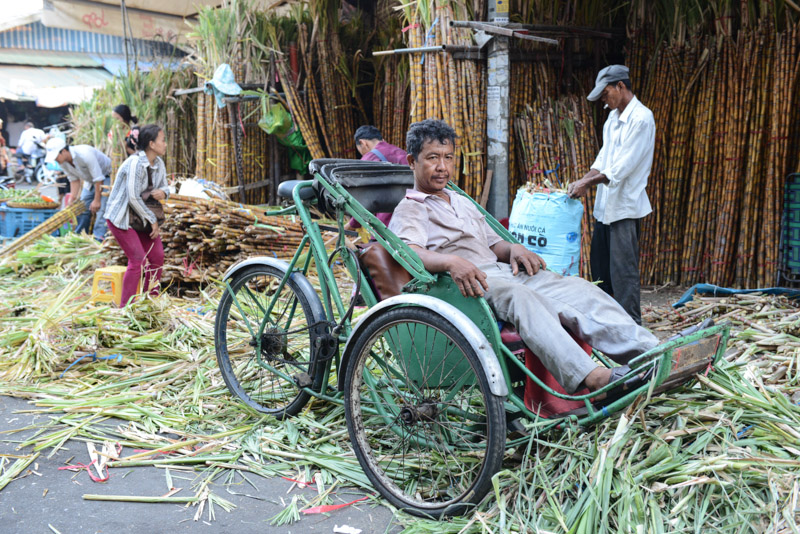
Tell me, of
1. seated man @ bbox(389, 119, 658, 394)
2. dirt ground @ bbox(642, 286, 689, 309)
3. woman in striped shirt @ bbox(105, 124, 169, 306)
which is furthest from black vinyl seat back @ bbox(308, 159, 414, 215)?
dirt ground @ bbox(642, 286, 689, 309)

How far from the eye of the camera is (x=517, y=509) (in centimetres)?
260

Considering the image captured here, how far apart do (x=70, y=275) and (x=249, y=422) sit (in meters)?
5.40

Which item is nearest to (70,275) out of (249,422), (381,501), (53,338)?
(53,338)

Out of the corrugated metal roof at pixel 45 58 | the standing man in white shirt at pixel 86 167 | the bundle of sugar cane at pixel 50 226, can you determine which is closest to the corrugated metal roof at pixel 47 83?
the corrugated metal roof at pixel 45 58

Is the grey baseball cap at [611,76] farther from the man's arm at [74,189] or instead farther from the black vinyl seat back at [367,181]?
the man's arm at [74,189]

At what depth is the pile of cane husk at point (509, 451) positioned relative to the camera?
7.96 feet

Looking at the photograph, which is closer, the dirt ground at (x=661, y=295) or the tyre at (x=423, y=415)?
the tyre at (x=423, y=415)

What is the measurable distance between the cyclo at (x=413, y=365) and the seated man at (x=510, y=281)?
3.4 inches

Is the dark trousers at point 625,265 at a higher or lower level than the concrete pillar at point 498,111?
lower

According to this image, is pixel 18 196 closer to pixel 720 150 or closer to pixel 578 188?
pixel 578 188

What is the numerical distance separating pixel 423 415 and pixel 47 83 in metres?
17.4

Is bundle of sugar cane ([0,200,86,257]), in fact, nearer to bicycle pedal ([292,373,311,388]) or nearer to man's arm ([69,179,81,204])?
man's arm ([69,179,81,204])

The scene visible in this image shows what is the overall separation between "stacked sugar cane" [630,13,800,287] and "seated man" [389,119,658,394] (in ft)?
12.0

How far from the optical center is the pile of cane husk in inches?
95.5
